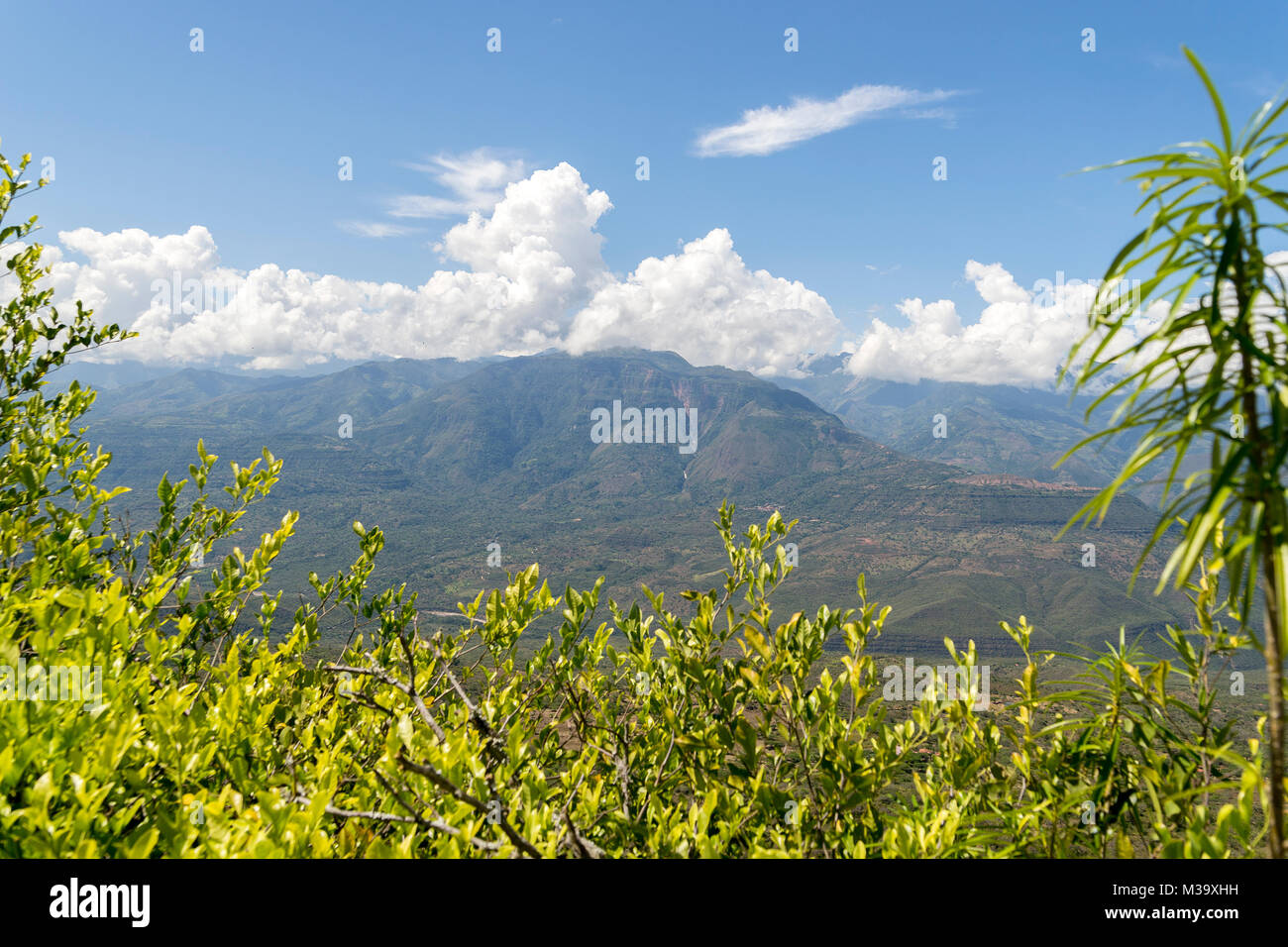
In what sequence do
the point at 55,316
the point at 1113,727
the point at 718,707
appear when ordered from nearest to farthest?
the point at 1113,727
the point at 718,707
the point at 55,316

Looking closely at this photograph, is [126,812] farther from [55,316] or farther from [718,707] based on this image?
[55,316]

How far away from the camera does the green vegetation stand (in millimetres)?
1799

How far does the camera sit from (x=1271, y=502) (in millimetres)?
1396

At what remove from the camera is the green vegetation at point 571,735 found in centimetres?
180

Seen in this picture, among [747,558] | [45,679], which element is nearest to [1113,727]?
[747,558]

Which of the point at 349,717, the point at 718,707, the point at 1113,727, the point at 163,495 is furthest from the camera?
the point at 163,495

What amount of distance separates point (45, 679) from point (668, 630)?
285 cm

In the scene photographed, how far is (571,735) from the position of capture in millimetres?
4188

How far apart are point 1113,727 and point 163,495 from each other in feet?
20.1
